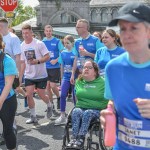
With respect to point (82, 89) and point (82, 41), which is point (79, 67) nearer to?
point (82, 41)

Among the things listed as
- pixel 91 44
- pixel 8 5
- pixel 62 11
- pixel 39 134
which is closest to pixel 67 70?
pixel 91 44

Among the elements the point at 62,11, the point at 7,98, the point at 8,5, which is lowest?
the point at 7,98

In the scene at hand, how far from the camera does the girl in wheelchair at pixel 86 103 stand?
537 centimetres

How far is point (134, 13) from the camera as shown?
237 cm

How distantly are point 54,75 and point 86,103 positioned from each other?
3398 mm

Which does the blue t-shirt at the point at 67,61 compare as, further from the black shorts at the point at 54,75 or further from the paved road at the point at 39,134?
the paved road at the point at 39,134

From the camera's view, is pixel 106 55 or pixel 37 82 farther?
pixel 37 82

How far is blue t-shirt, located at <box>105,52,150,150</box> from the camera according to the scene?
2488 mm

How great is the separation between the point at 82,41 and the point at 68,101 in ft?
9.91

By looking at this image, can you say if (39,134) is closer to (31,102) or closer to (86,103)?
(31,102)

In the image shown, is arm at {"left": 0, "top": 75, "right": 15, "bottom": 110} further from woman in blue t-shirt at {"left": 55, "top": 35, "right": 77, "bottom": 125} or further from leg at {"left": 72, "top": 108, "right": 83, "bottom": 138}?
woman in blue t-shirt at {"left": 55, "top": 35, "right": 77, "bottom": 125}

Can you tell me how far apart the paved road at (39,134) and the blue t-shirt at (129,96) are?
3679 mm

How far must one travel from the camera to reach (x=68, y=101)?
1010 centimetres

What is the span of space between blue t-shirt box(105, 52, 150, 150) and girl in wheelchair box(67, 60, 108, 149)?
2.72 meters
